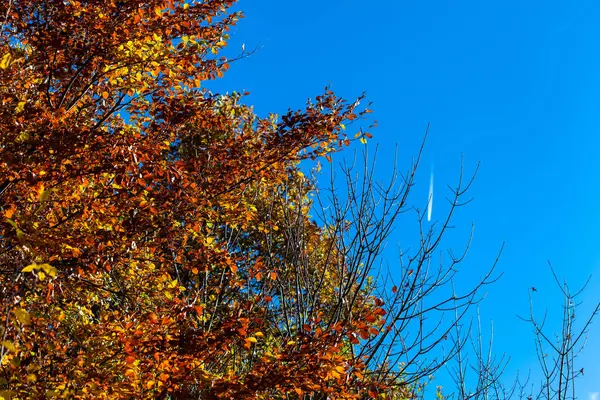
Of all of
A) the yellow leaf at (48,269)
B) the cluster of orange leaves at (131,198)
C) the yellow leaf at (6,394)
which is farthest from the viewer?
the cluster of orange leaves at (131,198)

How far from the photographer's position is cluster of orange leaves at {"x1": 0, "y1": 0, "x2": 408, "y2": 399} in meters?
4.40

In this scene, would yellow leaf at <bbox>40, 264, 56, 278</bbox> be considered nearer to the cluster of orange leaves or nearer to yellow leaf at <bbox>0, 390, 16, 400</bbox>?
yellow leaf at <bbox>0, 390, 16, 400</bbox>

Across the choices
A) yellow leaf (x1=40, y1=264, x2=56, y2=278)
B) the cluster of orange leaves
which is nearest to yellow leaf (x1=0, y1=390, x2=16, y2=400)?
yellow leaf (x1=40, y1=264, x2=56, y2=278)

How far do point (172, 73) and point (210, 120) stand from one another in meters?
0.80

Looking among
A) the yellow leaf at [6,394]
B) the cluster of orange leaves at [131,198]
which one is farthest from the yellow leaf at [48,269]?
the cluster of orange leaves at [131,198]

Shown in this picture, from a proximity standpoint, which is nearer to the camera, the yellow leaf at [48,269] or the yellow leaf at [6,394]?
the yellow leaf at [48,269]

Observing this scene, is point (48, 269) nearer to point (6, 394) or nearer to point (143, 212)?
point (6, 394)

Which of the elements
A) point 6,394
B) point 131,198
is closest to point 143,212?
point 131,198

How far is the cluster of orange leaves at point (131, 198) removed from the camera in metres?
4.40

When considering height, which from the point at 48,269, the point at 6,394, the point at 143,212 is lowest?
the point at 6,394

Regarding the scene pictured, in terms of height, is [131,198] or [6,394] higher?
[131,198]

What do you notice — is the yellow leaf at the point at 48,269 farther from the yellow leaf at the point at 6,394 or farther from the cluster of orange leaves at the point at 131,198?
the cluster of orange leaves at the point at 131,198

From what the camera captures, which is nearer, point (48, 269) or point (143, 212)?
point (48, 269)

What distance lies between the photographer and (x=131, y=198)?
5.13 meters
